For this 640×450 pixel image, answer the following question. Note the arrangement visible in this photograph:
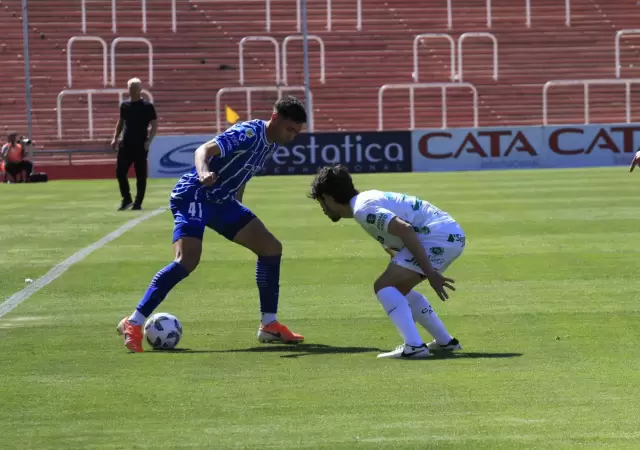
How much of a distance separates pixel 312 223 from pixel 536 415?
12434 mm

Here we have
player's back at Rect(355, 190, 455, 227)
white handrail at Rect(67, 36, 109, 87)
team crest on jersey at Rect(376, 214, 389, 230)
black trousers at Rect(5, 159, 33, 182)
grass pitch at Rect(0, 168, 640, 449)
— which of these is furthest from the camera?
white handrail at Rect(67, 36, 109, 87)

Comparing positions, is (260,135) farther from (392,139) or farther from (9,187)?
(392,139)

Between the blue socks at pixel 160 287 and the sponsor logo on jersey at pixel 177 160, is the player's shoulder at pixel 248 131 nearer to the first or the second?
the blue socks at pixel 160 287

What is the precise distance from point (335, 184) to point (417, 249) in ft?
1.91

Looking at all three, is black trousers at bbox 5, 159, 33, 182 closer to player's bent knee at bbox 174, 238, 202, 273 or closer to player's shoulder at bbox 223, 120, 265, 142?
player's shoulder at bbox 223, 120, 265, 142

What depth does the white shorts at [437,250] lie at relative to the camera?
8.41 m

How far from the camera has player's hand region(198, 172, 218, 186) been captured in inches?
336

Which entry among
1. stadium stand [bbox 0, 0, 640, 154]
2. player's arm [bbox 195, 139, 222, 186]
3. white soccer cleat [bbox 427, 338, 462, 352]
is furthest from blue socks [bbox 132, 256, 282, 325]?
stadium stand [bbox 0, 0, 640, 154]

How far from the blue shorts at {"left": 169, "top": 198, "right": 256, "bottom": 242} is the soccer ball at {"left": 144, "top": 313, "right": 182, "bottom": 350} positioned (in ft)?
1.73

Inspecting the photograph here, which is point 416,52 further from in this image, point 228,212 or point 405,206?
point 405,206

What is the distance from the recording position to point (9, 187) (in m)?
30.5

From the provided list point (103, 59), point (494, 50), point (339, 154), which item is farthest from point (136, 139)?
point (494, 50)

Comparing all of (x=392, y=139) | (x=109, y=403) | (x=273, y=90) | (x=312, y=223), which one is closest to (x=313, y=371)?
(x=109, y=403)

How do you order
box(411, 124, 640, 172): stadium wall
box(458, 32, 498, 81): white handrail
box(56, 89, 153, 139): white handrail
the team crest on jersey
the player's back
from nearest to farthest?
the team crest on jersey
the player's back
box(411, 124, 640, 172): stadium wall
box(56, 89, 153, 139): white handrail
box(458, 32, 498, 81): white handrail
